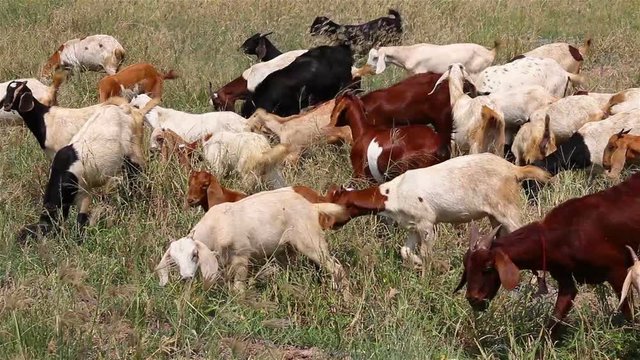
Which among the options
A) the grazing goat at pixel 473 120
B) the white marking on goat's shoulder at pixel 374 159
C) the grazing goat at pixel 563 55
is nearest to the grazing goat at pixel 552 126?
the grazing goat at pixel 473 120

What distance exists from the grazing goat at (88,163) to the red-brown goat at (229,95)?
268cm

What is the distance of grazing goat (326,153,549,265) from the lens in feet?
19.1

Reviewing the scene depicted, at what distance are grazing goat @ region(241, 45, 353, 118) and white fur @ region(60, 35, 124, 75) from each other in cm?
284

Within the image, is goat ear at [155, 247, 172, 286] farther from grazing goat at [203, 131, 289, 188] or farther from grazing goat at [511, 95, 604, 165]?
grazing goat at [511, 95, 604, 165]

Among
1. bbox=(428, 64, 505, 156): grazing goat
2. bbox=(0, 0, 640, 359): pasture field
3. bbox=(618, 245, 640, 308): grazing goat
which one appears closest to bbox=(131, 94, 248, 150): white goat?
bbox=(0, 0, 640, 359): pasture field

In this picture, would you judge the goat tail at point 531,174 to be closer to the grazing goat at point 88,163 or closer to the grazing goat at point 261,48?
the grazing goat at point 88,163

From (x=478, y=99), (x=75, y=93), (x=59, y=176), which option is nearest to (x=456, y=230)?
(x=478, y=99)

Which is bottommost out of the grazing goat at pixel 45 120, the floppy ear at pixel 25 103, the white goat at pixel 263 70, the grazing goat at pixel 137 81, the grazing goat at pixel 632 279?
the white goat at pixel 263 70

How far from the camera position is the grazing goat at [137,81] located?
33.0 ft

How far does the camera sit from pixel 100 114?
728 centimetres

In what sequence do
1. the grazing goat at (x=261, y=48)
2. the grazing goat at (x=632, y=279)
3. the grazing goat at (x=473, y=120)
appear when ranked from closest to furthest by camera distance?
the grazing goat at (x=632, y=279) < the grazing goat at (x=473, y=120) < the grazing goat at (x=261, y=48)

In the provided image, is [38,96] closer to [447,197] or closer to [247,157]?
[247,157]

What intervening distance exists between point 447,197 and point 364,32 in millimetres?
8366

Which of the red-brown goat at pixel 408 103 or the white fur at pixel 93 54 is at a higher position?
the red-brown goat at pixel 408 103
